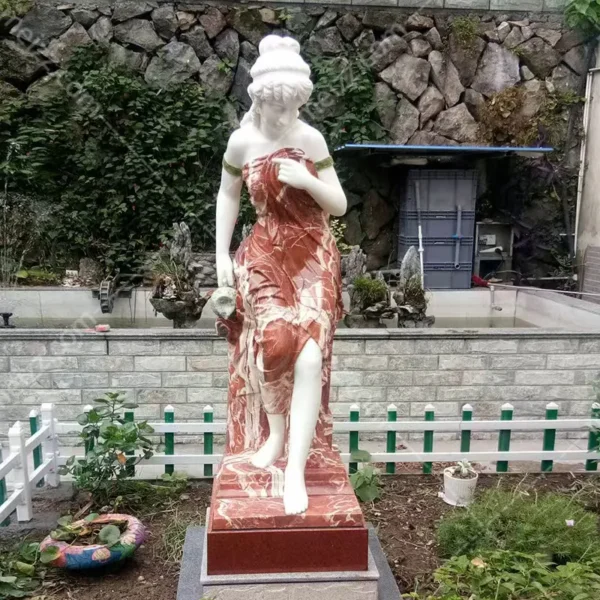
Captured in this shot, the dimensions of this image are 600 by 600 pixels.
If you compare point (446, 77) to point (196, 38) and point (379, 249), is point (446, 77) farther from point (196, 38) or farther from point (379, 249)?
point (196, 38)

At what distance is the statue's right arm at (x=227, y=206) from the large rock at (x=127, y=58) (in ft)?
23.4

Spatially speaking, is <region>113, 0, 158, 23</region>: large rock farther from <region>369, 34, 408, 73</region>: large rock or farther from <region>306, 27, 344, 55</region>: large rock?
<region>369, 34, 408, 73</region>: large rock

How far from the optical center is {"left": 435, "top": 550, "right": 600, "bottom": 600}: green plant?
2.66 metres

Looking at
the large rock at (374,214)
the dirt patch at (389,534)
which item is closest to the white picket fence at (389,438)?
the dirt patch at (389,534)

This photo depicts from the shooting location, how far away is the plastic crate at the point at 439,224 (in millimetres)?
8641

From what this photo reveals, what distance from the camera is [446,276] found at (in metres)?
Result: 8.65

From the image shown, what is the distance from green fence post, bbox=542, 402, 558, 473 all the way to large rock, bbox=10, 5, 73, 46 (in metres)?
8.51

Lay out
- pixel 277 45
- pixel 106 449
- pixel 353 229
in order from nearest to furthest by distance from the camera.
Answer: pixel 277 45, pixel 106 449, pixel 353 229

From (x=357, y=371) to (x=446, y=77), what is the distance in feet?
20.6

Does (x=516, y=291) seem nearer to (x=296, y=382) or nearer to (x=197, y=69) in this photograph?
(x=197, y=69)

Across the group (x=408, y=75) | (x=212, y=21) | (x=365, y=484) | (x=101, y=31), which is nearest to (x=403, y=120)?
(x=408, y=75)

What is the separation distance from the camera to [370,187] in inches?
374

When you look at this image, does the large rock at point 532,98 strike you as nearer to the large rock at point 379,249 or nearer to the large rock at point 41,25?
the large rock at point 379,249

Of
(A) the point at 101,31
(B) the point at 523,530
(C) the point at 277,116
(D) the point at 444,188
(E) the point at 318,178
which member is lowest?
(B) the point at 523,530
